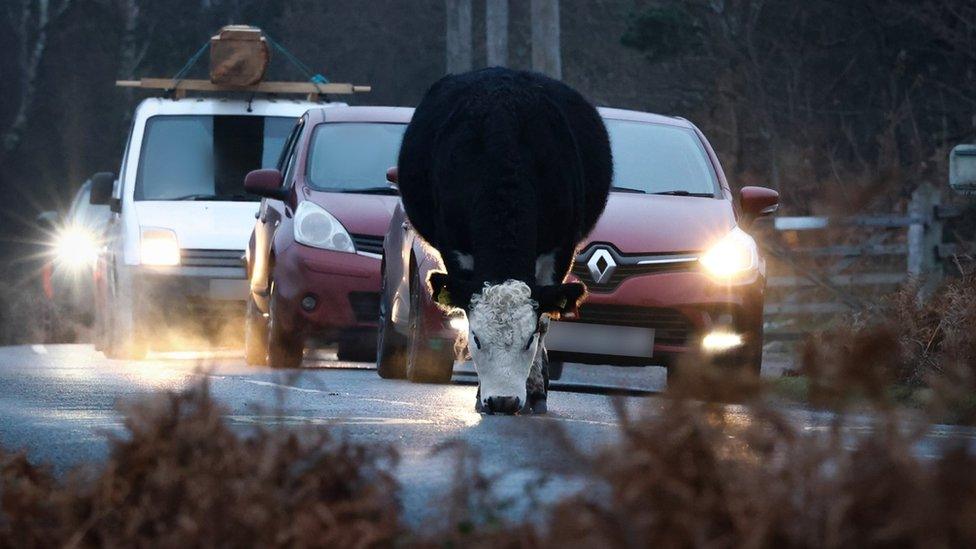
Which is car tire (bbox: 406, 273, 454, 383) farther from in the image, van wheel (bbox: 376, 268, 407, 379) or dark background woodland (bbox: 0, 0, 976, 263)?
dark background woodland (bbox: 0, 0, 976, 263)

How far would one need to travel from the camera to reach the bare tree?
156 ft

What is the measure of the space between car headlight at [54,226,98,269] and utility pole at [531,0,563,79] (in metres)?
5.81

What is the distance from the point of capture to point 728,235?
1273cm

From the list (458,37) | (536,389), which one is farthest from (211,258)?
(458,37)

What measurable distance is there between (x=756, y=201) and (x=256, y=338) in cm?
486

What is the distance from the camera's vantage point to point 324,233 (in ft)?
47.8

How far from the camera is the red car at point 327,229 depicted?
47.9ft

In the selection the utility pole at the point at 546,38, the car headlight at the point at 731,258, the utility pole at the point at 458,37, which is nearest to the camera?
the car headlight at the point at 731,258

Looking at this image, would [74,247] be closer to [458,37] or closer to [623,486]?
[458,37]

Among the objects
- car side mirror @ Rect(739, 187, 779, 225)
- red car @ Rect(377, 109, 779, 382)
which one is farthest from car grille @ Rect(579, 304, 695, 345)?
car side mirror @ Rect(739, 187, 779, 225)

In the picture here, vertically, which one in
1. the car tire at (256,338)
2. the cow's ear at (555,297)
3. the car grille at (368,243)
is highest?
the car grille at (368,243)

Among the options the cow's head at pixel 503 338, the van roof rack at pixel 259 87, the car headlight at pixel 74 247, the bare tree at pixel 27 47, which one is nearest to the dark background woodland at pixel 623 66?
the bare tree at pixel 27 47

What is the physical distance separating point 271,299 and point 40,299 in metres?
14.9

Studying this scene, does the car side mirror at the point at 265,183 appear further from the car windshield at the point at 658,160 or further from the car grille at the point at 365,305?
the car windshield at the point at 658,160
